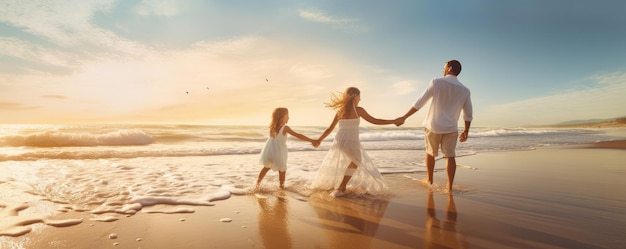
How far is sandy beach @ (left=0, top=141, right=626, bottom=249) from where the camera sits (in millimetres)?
3016

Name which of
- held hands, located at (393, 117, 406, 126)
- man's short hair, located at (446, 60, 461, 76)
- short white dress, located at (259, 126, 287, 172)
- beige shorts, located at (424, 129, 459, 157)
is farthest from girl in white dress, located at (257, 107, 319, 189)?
man's short hair, located at (446, 60, 461, 76)

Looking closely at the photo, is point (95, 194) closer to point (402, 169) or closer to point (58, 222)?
point (58, 222)

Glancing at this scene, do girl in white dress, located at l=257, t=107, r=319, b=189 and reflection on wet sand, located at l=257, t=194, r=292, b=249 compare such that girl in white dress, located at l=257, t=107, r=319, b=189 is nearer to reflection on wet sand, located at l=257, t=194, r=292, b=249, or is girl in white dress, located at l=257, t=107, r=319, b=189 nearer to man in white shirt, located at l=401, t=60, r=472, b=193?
reflection on wet sand, located at l=257, t=194, r=292, b=249

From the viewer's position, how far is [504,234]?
3229mm

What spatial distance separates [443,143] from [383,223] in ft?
8.31

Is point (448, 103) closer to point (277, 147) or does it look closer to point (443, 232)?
point (443, 232)

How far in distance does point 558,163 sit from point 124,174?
1147 centimetres

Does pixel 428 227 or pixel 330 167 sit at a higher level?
pixel 330 167

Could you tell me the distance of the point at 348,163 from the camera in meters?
5.33

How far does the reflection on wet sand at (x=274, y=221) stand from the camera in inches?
119

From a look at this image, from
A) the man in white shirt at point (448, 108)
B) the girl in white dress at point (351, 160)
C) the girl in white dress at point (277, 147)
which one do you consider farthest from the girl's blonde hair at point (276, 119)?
the man in white shirt at point (448, 108)

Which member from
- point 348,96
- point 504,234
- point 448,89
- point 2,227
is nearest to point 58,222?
point 2,227

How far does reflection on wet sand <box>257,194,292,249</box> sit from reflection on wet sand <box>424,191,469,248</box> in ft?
4.68

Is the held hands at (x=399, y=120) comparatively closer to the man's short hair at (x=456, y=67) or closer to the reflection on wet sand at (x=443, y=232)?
the man's short hair at (x=456, y=67)
